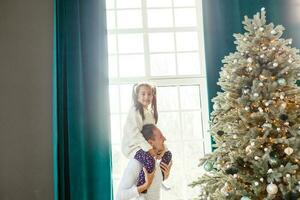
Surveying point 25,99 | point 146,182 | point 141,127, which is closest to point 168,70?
point 141,127

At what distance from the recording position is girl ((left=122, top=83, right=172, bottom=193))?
3299mm

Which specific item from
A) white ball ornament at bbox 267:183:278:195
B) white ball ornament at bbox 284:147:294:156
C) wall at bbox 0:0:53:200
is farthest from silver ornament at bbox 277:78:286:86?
wall at bbox 0:0:53:200

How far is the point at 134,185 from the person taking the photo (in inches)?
130

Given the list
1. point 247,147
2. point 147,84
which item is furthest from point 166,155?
point 247,147

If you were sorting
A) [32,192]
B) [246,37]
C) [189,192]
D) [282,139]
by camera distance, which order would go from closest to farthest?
1. [282,139]
2. [246,37]
3. [32,192]
4. [189,192]

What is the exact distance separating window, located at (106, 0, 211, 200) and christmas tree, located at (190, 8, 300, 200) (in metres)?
1.21

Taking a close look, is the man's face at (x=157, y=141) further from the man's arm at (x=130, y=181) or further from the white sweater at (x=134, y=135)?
the man's arm at (x=130, y=181)

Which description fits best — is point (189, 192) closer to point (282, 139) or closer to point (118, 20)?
point (282, 139)

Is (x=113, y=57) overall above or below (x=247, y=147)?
above

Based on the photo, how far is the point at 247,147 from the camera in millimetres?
2621

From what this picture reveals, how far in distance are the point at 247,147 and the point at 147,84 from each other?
117 cm

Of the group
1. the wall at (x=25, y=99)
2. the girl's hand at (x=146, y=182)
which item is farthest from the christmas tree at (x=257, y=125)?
the wall at (x=25, y=99)

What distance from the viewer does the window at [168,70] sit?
404 cm

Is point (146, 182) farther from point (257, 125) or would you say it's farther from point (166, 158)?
point (257, 125)
